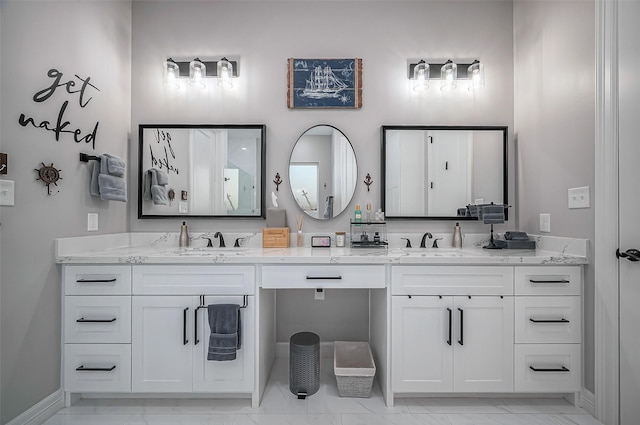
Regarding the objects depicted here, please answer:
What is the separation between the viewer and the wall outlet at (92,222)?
1.88 meters

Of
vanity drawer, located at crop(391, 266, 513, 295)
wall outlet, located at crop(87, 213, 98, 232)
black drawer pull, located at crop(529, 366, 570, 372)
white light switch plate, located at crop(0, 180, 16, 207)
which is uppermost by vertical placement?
white light switch plate, located at crop(0, 180, 16, 207)

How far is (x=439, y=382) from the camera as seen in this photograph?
1667 millimetres

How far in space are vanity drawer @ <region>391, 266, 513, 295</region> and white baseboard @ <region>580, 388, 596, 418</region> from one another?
71 cm

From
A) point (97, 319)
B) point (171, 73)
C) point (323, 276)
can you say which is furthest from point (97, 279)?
point (171, 73)

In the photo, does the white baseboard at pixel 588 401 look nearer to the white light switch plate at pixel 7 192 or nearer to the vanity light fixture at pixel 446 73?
the vanity light fixture at pixel 446 73

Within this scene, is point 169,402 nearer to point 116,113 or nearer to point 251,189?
point 251,189

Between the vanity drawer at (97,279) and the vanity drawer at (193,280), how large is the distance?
64mm

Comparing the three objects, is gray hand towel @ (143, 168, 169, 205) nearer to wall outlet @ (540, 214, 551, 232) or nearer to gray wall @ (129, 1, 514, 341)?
gray wall @ (129, 1, 514, 341)

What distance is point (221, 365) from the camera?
1660 millimetres

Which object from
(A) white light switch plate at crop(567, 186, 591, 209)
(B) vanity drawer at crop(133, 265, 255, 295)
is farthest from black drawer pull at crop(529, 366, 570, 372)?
(B) vanity drawer at crop(133, 265, 255, 295)

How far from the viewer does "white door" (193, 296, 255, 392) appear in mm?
1659

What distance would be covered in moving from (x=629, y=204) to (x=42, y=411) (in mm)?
3363

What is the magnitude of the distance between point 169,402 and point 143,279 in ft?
2.59

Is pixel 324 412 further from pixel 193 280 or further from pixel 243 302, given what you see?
pixel 193 280
